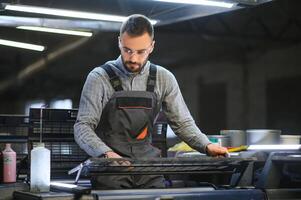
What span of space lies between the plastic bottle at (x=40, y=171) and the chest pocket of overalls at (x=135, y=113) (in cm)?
40

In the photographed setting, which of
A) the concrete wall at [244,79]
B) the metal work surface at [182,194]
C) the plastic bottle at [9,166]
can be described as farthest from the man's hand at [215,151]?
the concrete wall at [244,79]

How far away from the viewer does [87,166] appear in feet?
6.93

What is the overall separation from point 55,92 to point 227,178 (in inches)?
272

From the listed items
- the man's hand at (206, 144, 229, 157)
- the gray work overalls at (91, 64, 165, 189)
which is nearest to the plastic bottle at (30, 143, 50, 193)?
the gray work overalls at (91, 64, 165, 189)

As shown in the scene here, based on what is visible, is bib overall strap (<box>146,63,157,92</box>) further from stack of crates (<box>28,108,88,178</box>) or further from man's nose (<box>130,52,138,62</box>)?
stack of crates (<box>28,108,88,178</box>)

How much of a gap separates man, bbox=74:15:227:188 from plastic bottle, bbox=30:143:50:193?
173mm

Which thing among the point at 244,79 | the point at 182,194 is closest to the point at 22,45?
the point at 244,79

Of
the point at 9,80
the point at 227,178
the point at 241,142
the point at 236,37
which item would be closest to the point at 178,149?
the point at 241,142

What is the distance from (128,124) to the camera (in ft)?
8.13

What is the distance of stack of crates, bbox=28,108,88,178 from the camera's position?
2.70m

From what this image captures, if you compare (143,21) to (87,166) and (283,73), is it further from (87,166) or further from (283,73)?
(283,73)

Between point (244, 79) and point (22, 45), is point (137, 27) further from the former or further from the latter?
point (244, 79)

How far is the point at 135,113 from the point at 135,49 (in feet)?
0.96

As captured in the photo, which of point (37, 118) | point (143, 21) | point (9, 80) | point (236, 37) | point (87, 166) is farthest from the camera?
point (236, 37)
